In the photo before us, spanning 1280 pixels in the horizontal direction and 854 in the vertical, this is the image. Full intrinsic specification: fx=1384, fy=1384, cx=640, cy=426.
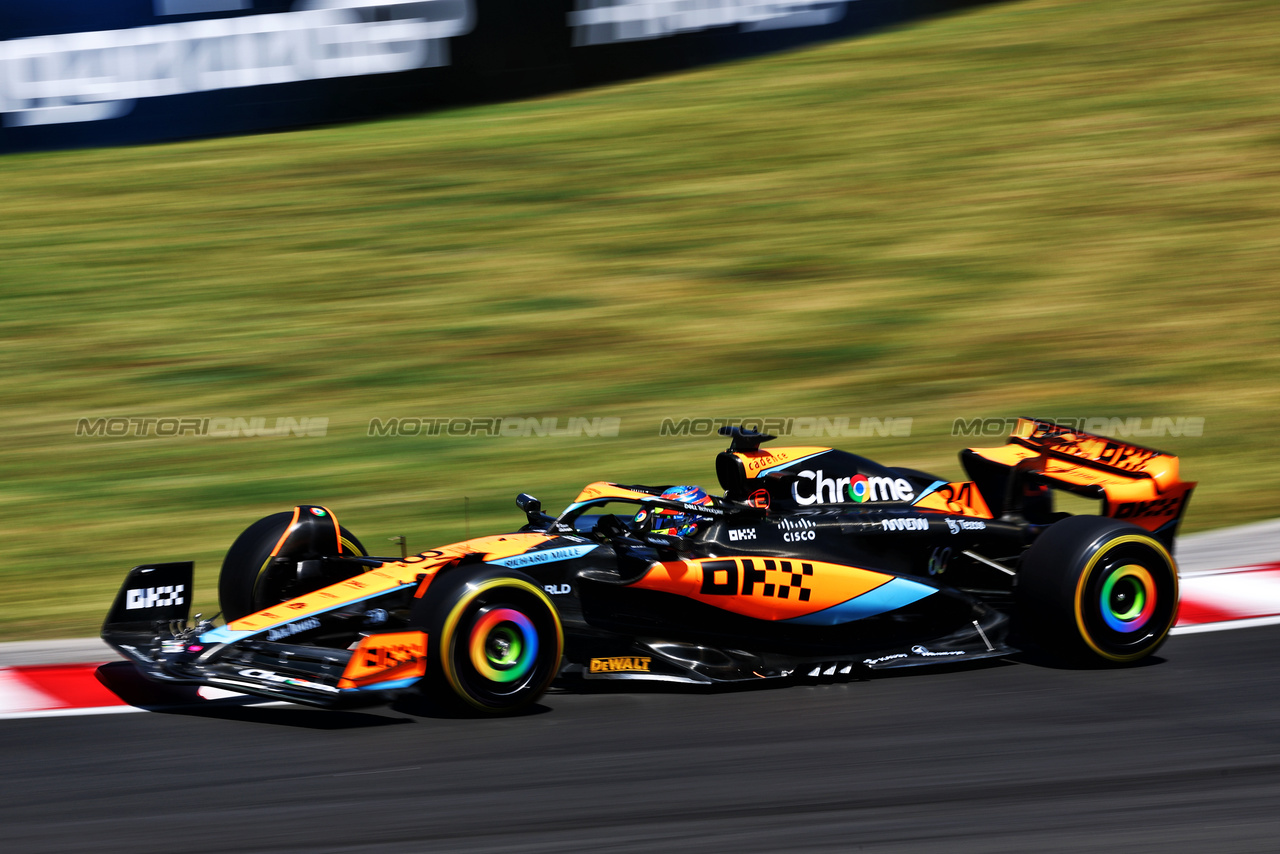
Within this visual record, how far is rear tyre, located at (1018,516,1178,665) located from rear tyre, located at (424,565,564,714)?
1952 mm

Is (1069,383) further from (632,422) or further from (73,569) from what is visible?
(73,569)

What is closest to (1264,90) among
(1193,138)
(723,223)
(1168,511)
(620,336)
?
(1193,138)

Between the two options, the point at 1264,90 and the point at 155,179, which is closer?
the point at 155,179

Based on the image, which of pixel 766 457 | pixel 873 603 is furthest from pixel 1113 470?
pixel 766 457

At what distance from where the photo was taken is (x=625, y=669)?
17.2ft

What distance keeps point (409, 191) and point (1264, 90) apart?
375 inches

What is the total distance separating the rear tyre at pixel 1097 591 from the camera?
545cm

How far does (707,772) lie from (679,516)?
4.94 ft
